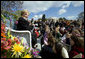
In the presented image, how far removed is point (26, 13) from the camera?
384cm

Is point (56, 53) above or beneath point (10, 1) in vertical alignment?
beneath

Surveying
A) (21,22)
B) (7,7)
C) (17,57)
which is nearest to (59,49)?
(17,57)

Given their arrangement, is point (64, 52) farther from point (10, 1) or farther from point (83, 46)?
point (10, 1)

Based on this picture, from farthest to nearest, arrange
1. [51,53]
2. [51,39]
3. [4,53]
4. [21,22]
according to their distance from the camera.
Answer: [21,22] → [51,39] → [51,53] → [4,53]

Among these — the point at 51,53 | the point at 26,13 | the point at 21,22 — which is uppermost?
the point at 26,13

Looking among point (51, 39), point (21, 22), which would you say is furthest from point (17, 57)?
point (21, 22)

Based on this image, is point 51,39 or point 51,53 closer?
point 51,53

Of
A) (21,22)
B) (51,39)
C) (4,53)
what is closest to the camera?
(4,53)

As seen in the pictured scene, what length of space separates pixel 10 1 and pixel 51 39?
8.20 meters

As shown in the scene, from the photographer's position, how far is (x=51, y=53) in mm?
2625

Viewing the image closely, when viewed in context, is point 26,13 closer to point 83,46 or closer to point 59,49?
point 59,49

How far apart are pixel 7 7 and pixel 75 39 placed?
28.2ft

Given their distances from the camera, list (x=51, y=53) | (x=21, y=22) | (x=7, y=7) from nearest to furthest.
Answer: (x=51, y=53) < (x=21, y=22) < (x=7, y=7)

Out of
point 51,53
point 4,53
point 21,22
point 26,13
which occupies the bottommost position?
point 51,53
